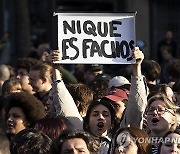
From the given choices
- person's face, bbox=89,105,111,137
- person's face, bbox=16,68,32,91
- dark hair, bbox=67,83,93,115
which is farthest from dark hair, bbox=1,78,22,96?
person's face, bbox=89,105,111,137

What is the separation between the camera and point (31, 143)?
281 inches

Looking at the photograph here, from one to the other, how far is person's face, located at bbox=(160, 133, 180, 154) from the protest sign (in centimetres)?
168

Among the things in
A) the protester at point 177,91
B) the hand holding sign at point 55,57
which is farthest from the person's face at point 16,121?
the protester at point 177,91

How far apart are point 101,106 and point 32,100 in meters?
0.75

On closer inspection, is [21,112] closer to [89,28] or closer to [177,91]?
[89,28]

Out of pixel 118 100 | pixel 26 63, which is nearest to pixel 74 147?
pixel 118 100

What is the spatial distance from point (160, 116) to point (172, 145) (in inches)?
36.4

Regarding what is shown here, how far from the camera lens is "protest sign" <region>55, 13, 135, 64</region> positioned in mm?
9281

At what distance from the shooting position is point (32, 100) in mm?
9148

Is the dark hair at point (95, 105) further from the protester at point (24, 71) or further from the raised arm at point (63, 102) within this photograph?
the protester at point (24, 71)

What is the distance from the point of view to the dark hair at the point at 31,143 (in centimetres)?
709

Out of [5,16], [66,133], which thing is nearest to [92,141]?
[66,133]

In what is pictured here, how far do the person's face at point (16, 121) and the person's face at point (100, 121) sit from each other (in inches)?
26.0

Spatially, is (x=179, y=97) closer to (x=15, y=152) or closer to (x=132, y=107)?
(x=132, y=107)
